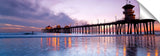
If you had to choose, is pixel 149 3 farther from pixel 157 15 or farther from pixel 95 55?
pixel 95 55

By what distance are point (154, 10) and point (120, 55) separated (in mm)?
2947

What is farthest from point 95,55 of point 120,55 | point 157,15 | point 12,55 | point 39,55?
point 12,55

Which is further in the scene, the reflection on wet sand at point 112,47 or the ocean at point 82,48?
the reflection on wet sand at point 112,47

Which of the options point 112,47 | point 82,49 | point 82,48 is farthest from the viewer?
point 112,47

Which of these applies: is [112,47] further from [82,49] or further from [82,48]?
[82,49]

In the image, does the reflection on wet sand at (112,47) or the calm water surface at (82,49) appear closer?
the calm water surface at (82,49)

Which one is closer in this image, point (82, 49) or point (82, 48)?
point (82, 49)

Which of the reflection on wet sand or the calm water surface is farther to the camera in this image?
the reflection on wet sand

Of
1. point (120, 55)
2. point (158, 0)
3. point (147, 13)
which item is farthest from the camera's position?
point (120, 55)

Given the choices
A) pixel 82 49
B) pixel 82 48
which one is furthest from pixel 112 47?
pixel 82 49

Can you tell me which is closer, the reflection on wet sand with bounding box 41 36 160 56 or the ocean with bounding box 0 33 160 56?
the ocean with bounding box 0 33 160 56

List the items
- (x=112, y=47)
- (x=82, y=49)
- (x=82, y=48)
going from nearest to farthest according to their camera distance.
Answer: (x=82, y=49)
(x=82, y=48)
(x=112, y=47)

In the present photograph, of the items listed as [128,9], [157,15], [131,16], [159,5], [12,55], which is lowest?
[12,55]

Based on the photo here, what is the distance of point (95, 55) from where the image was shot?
5910mm
